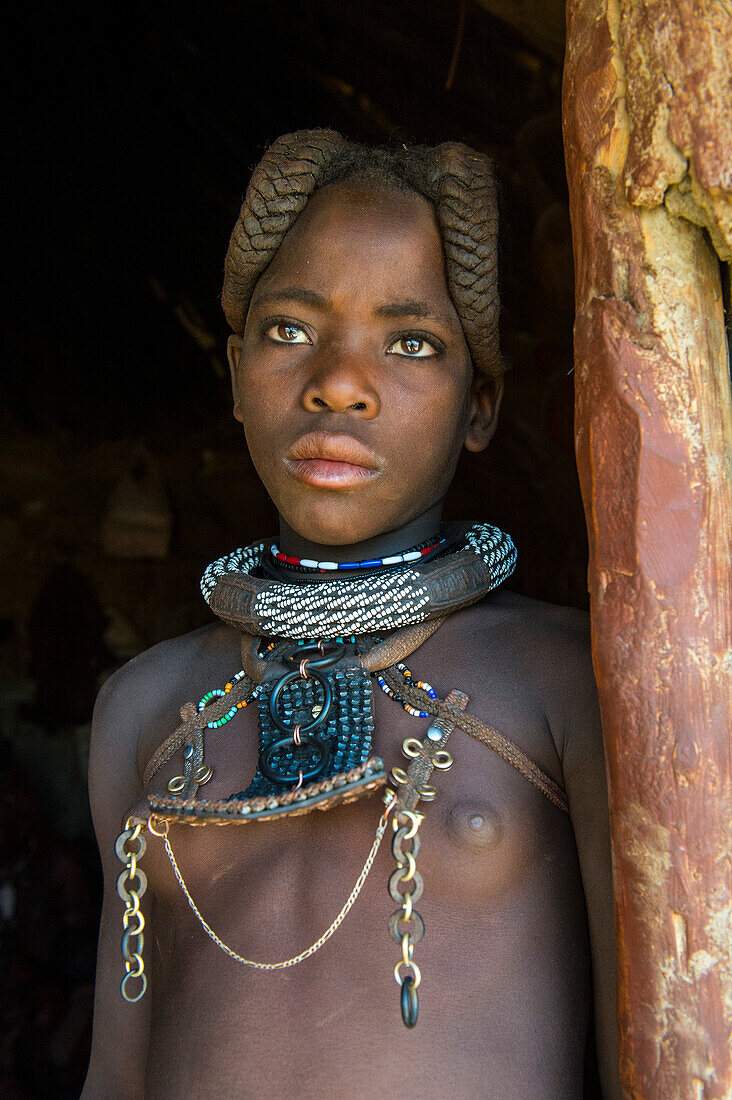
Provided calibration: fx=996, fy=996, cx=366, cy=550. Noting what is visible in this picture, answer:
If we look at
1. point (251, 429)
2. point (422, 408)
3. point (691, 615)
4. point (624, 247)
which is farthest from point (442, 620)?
point (624, 247)

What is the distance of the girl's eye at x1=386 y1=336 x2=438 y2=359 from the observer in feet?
5.42

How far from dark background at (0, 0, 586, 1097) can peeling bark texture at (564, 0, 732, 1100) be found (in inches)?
65.3

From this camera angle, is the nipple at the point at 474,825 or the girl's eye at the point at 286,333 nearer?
the nipple at the point at 474,825

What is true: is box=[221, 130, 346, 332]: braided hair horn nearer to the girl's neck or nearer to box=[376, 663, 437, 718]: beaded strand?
the girl's neck

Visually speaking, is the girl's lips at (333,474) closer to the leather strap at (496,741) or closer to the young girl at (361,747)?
the young girl at (361,747)

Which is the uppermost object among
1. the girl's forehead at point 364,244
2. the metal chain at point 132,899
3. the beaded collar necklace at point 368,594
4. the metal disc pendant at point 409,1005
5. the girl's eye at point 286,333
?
the girl's forehead at point 364,244

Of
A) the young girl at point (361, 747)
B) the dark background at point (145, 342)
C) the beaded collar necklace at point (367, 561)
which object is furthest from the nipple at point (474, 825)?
the dark background at point (145, 342)

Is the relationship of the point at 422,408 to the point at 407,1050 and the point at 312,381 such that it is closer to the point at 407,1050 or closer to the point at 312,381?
the point at 312,381

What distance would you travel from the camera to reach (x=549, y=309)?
2.86 m

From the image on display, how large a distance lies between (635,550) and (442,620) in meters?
0.54

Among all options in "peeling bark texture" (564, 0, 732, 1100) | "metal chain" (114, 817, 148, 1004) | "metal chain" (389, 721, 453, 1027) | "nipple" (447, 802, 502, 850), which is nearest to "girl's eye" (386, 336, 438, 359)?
"peeling bark texture" (564, 0, 732, 1100)

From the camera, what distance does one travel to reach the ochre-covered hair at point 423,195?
5.59 ft

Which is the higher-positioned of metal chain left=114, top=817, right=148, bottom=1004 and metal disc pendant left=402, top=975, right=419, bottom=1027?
metal disc pendant left=402, top=975, right=419, bottom=1027

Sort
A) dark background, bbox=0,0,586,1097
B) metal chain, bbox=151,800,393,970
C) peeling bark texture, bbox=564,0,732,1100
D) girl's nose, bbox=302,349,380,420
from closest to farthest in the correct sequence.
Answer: peeling bark texture, bbox=564,0,732,1100, metal chain, bbox=151,800,393,970, girl's nose, bbox=302,349,380,420, dark background, bbox=0,0,586,1097
